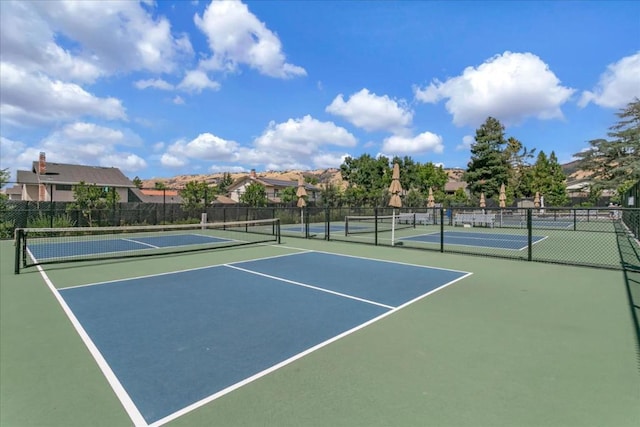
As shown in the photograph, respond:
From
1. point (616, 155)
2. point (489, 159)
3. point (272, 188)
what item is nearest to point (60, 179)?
point (272, 188)

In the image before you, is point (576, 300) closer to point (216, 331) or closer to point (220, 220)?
point (216, 331)

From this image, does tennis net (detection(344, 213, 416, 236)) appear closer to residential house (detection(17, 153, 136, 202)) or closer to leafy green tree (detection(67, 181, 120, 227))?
Result: leafy green tree (detection(67, 181, 120, 227))

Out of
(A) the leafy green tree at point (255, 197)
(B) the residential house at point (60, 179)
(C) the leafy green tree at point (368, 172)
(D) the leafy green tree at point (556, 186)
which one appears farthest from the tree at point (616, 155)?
(B) the residential house at point (60, 179)

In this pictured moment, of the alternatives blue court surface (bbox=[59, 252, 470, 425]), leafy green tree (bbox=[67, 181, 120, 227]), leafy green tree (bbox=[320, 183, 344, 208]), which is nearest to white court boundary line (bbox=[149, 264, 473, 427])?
blue court surface (bbox=[59, 252, 470, 425])

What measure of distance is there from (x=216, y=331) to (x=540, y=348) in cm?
387

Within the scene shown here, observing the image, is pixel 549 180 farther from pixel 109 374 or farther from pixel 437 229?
pixel 109 374

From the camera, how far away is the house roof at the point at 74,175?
3605 cm

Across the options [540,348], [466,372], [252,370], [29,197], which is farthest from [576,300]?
[29,197]

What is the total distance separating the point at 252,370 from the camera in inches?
133

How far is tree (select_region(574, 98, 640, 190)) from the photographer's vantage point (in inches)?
1464

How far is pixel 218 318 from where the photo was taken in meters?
4.93

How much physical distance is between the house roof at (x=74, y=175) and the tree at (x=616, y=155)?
54943mm

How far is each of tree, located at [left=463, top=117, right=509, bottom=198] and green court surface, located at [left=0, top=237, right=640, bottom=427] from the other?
43782 mm

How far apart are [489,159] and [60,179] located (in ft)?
167
